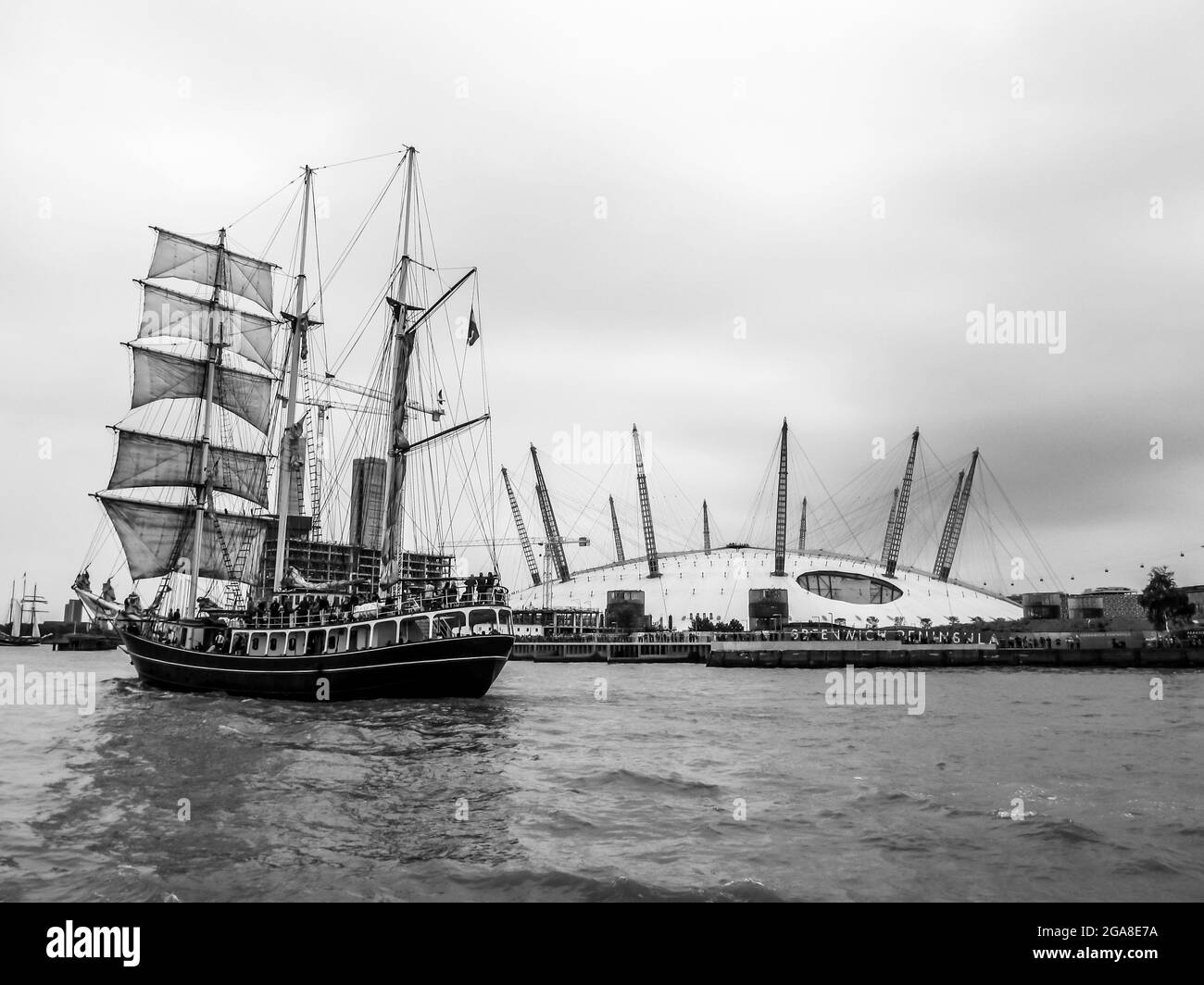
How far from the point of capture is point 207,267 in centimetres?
7819

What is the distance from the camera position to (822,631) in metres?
125

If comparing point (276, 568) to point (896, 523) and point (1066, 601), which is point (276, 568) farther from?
point (1066, 601)

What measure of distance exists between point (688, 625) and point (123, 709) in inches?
4224

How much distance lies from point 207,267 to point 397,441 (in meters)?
32.2

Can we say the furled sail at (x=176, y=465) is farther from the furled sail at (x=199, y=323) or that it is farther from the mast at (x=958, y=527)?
the mast at (x=958, y=527)

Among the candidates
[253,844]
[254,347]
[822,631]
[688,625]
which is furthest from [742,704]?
[688,625]

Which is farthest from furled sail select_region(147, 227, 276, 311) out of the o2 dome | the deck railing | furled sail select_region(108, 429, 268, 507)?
the o2 dome

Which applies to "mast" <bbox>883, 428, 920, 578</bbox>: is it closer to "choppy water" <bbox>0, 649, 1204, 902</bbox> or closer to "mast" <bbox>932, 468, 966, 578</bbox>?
"mast" <bbox>932, 468, 966, 578</bbox>

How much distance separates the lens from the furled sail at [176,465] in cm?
6981

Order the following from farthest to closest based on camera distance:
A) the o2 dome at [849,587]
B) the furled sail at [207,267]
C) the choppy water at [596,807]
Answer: the o2 dome at [849,587]
the furled sail at [207,267]
the choppy water at [596,807]

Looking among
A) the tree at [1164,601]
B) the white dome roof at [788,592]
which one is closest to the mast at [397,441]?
the white dome roof at [788,592]

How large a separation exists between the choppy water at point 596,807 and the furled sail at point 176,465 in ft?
112

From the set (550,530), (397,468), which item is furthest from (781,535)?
(397,468)
